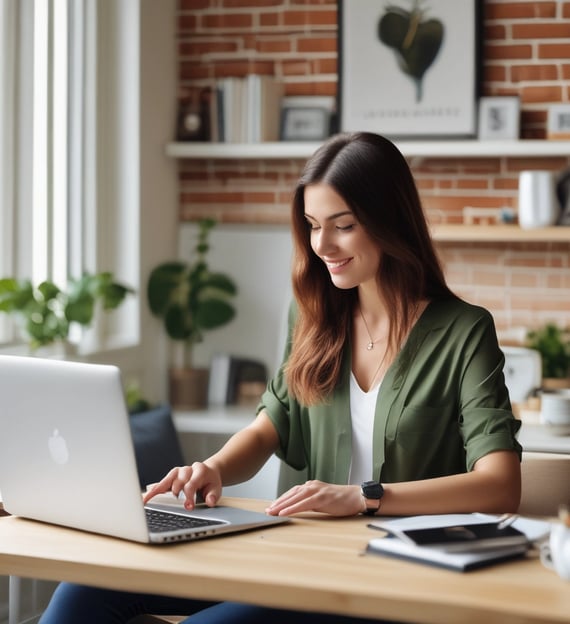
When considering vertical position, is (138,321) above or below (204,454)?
above

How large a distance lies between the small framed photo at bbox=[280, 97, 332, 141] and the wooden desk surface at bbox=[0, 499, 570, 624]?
8.68 feet

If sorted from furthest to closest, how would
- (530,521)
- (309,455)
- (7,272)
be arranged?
(7,272)
(309,455)
(530,521)

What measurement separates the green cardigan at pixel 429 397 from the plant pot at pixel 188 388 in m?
2.10

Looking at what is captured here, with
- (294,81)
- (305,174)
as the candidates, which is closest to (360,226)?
(305,174)

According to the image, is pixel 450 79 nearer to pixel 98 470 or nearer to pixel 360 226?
pixel 360 226

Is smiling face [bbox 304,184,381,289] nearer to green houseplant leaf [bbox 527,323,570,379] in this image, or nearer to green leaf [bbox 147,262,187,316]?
green houseplant leaf [bbox 527,323,570,379]

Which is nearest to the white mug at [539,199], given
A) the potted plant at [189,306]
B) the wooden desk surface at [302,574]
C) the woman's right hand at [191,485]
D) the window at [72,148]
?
the potted plant at [189,306]

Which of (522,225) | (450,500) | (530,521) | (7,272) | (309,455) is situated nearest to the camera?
(530,521)

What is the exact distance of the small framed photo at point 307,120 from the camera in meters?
4.20

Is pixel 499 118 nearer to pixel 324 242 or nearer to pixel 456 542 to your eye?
pixel 324 242

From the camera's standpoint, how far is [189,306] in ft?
14.1

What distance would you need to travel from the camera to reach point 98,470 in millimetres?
1650

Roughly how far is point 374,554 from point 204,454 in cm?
243

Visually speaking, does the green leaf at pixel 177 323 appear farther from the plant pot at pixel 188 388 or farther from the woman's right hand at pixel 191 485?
the woman's right hand at pixel 191 485
